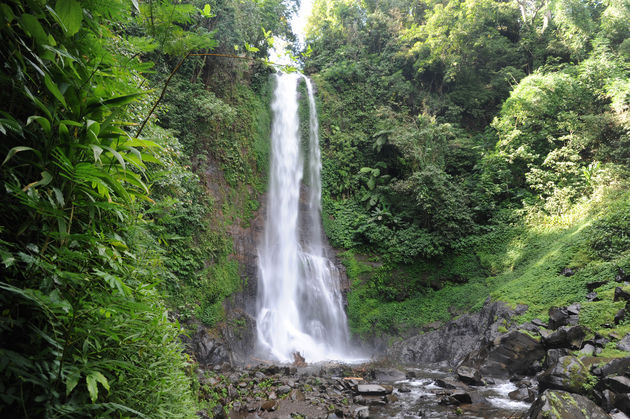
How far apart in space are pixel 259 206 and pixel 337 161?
17.4 ft

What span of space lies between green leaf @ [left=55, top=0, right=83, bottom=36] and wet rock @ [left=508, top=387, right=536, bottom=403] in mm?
7938

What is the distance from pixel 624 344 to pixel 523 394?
195 cm

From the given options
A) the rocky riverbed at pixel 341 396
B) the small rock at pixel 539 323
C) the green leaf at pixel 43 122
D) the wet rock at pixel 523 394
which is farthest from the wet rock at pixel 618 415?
the green leaf at pixel 43 122

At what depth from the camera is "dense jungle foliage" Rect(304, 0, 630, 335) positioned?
11.2 meters

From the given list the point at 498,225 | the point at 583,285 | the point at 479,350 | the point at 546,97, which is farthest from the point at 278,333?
the point at 546,97

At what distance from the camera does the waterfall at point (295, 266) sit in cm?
1121

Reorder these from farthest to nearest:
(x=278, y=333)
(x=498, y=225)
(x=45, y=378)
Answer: (x=498, y=225) < (x=278, y=333) < (x=45, y=378)

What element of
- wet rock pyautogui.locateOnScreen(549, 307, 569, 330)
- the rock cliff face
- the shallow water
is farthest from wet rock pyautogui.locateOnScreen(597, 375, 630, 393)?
the rock cliff face

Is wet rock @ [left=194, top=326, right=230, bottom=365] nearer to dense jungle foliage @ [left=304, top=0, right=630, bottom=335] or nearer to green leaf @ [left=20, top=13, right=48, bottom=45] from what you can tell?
dense jungle foliage @ [left=304, top=0, right=630, bottom=335]

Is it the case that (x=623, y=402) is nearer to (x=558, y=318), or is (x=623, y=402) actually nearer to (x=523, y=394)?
(x=523, y=394)

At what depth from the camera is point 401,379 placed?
8.21m

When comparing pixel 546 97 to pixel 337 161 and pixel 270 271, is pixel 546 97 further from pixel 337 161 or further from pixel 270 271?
pixel 270 271

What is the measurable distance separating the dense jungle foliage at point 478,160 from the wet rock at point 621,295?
1.17ft

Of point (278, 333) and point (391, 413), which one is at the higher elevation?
point (278, 333)
